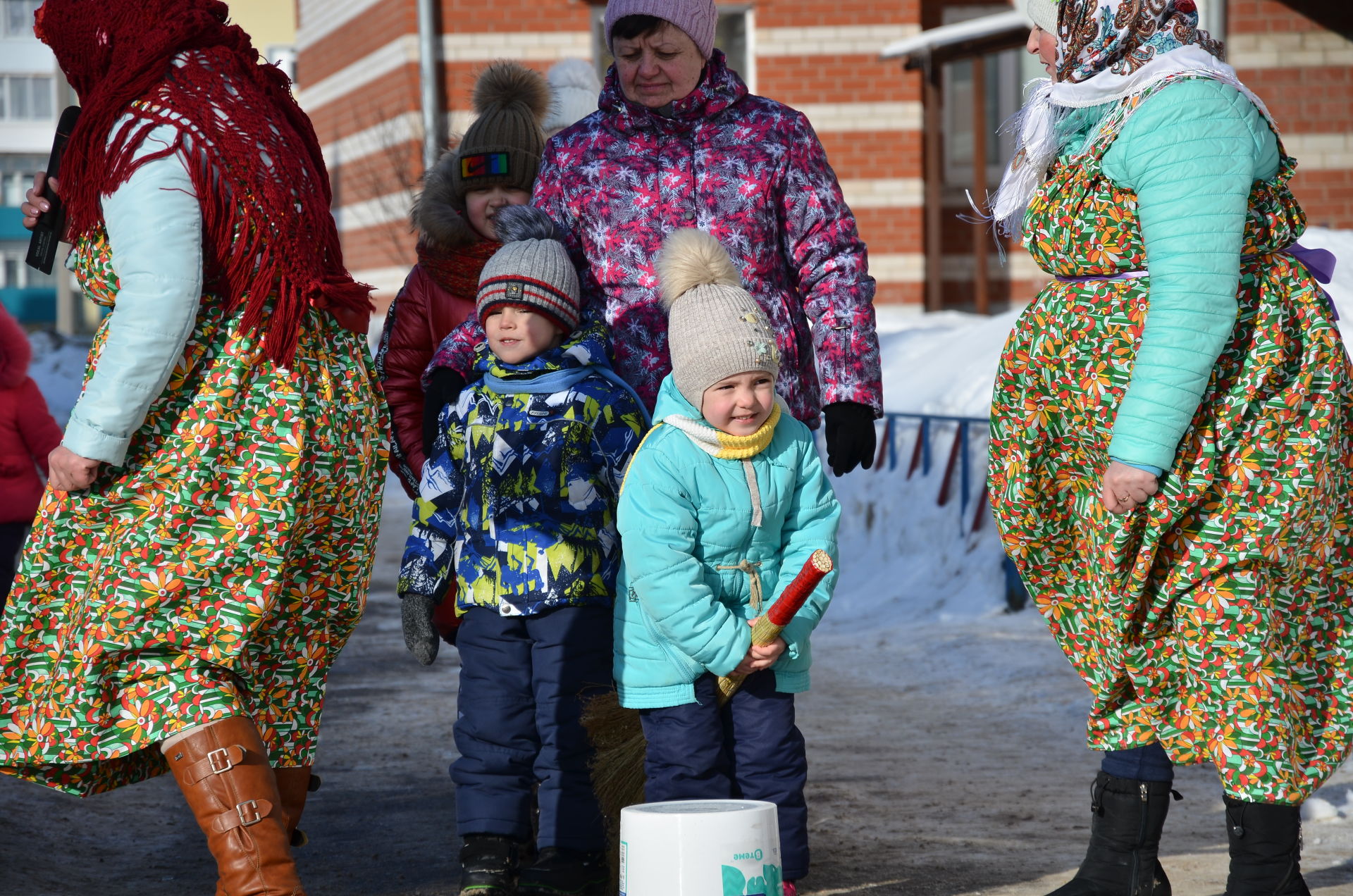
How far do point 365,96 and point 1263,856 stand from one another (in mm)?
18765

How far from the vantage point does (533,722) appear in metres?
3.61

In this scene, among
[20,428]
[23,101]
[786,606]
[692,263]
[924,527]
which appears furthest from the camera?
[23,101]

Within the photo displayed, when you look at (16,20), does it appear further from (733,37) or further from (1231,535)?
(1231,535)

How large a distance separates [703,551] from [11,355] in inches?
124

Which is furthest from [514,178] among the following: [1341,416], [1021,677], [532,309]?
[1021,677]

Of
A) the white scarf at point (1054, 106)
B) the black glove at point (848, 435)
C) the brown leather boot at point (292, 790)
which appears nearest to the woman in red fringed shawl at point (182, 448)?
the brown leather boot at point (292, 790)

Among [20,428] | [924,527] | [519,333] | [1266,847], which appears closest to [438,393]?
[519,333]

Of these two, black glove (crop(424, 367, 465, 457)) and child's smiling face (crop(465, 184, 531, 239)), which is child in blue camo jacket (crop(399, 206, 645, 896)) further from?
child's smiling face (crop(465, 184, 531, 239))

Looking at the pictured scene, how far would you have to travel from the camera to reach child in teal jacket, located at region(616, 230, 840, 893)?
10.8 ft

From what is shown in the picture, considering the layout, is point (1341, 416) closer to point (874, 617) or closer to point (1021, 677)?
point (1021, 677)

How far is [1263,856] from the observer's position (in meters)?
3.11

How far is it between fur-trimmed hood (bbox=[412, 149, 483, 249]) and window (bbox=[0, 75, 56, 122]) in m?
16.7

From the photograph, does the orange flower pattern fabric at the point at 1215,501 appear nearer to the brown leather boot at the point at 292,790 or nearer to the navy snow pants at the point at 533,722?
the navy snow pants at the point at 533,722

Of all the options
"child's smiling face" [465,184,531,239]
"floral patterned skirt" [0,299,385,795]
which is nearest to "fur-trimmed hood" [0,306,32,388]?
"child's smiling face" [465,184,531,239]
